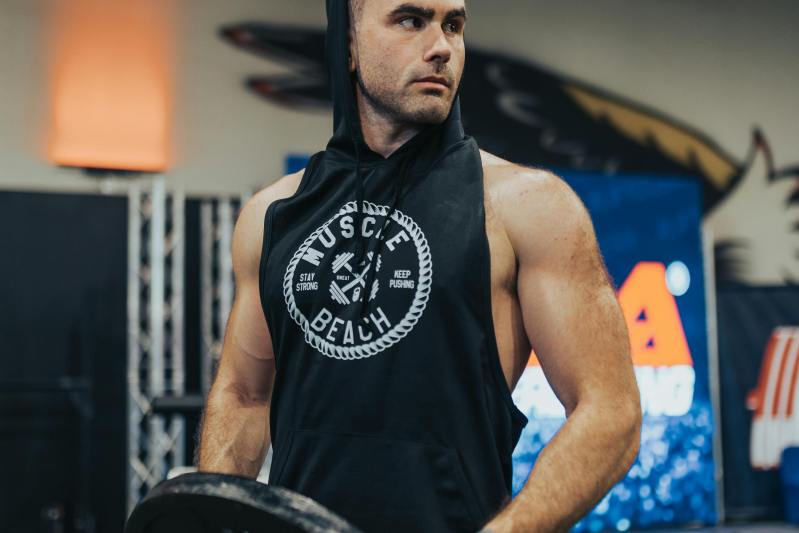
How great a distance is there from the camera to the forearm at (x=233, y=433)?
61.9 inches

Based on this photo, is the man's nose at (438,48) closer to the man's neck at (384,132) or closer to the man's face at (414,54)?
the man's face at (414,54)

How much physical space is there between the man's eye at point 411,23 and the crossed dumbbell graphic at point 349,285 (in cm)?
33

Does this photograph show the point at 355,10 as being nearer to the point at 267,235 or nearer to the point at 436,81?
the point at 436,81

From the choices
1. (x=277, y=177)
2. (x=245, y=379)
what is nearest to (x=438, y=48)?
(x=245, y=379)

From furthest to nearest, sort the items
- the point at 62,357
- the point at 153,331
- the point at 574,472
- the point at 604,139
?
the point at 604,139 < the point at 153,331 < the point at 62,357 < the point at 574,472

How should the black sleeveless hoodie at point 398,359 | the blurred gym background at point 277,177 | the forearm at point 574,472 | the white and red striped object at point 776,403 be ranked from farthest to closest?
1. the white and red striped object at point 776,403
2. the blurred gym background at point 277,177
3. the black sleeveless hoodie at point 398,359
4. the forearm at point 574,472

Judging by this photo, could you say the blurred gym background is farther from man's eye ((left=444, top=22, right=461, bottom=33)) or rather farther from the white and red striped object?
man's eye ((left=444, top=22, right=461, bottom=33))

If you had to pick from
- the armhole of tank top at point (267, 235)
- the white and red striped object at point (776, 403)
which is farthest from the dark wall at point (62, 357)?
the armhole of tank top at point (267, 235)

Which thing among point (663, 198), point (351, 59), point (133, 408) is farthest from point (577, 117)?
point (351, 59)

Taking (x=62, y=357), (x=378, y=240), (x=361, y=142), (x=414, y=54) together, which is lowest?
(x=62, y=357)

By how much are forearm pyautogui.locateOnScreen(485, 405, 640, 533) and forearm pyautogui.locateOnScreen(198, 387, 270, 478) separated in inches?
19.8

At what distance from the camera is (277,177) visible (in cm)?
655

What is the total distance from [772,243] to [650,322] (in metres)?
2.31

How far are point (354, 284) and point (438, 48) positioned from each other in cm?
35
